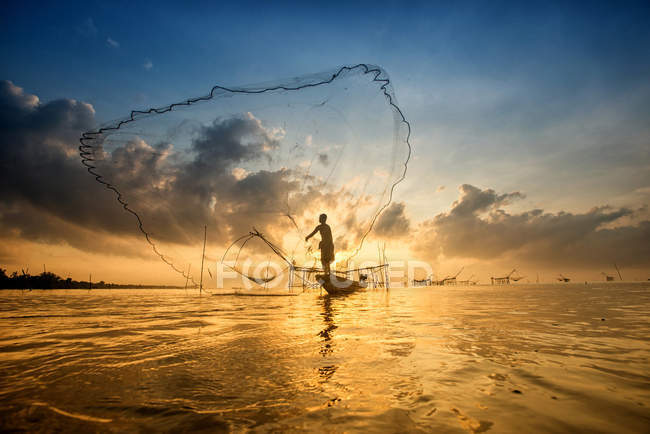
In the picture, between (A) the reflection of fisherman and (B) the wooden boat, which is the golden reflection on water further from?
(B) the wooden boat

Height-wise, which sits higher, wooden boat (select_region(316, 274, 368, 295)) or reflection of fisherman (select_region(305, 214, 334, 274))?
reflection of fisherman (select_region(305, 214, 334, 274))

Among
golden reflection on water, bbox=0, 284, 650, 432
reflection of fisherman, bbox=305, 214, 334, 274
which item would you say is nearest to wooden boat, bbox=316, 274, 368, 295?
reflection of fisherman, bbox=305, 214, 334, 274

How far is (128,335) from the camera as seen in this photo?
177 inches

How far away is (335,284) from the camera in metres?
18.1

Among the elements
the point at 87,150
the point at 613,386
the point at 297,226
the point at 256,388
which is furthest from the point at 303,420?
the point at 297,226

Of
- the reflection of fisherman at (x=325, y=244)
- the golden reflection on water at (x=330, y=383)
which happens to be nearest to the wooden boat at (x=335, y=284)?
the reflection of fisherman at (x=325, y=244)

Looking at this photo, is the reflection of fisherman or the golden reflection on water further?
the reflection of fisherman

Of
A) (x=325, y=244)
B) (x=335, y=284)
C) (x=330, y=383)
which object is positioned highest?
(x=325, y=244)

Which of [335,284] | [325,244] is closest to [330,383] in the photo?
[325,244]

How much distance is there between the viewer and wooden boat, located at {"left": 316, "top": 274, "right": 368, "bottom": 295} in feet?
56.4

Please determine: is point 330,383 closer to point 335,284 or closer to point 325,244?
point 325,244

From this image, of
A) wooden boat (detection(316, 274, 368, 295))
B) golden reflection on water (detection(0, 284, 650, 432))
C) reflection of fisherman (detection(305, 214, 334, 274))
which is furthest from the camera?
wooden boat (detection(316, 274, 368, 295))

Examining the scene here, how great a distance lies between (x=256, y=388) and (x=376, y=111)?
9045 mm

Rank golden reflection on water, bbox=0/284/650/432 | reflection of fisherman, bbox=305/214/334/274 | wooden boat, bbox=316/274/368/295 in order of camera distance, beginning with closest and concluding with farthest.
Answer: golden reflection on water, bbox=0/284/650/432 < reflection of fisherman, bbox=305/214/334/274 < wooden boat, bbox=316/274/368/295
